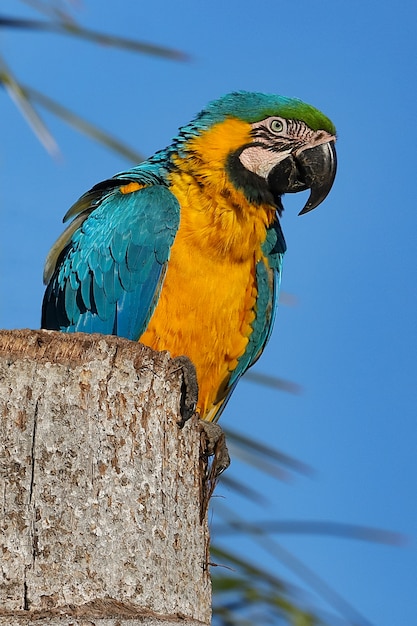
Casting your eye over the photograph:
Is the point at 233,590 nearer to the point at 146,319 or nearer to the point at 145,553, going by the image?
the point at 146,319

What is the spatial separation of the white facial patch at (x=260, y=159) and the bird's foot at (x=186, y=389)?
5.86 ft

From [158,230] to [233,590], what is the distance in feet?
5.17

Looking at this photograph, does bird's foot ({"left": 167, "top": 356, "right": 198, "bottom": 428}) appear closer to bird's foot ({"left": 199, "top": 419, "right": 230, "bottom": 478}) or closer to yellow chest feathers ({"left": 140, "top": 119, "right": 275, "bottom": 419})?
bird's foot ({"left": 199, "top": 419, "right": 230, "bottom": 478})

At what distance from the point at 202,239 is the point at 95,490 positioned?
6.30 ft

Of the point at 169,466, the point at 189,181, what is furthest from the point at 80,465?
the point at 189,181

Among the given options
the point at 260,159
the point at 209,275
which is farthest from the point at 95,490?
the point at 260,159

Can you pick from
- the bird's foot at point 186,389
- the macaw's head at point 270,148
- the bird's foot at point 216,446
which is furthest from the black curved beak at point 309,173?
the bird's foot at point 186,389

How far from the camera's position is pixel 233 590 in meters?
3.74

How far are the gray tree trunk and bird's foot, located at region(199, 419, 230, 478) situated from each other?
0.26m

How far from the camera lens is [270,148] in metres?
4.16

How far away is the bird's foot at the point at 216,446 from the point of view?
2.75m

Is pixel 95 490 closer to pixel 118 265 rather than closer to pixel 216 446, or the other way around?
pixel 216 446

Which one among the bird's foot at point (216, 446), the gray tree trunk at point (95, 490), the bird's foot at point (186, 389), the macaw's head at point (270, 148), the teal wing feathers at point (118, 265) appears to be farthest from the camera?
the macaw's head at point (270, 148)

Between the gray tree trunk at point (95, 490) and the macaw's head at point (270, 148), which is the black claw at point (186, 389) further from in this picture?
the macaw's head at point (270, 148)
